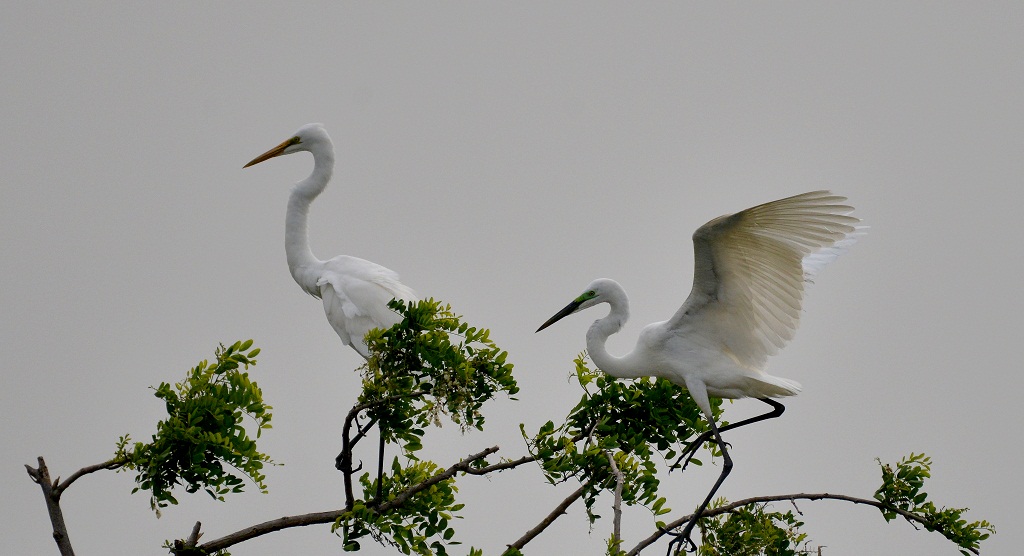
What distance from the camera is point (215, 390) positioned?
600 cm

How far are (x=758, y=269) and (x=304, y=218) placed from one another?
417cm

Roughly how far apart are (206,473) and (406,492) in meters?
1.10

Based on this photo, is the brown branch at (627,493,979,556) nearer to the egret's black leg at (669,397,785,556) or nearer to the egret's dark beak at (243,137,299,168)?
the egret's black leg at (669,397,785,556)

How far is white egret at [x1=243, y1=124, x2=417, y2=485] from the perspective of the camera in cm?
848

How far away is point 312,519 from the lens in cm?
635

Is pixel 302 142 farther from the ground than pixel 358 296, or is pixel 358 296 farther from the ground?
pixel 302 142

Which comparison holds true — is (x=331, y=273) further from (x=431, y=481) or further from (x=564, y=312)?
(x=431, y=481)

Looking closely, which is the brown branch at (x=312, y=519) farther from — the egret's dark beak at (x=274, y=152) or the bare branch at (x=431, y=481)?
the egret's dark beak at (x=274, y=152)

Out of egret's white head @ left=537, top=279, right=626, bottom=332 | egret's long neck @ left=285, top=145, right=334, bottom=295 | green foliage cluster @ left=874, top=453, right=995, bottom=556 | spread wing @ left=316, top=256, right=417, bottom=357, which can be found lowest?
green foliage cluster @ left=874, top=453, right=995, bottom=556

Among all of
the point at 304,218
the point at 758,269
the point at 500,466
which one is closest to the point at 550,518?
the point at 500,466

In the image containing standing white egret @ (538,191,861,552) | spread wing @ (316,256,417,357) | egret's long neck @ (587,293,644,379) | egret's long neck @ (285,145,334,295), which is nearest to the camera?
standing white egret @ (538,191,861,552)

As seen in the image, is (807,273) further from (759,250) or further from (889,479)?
(889,479)

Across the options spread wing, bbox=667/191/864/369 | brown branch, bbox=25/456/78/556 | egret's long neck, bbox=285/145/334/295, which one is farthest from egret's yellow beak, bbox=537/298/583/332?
brown branch, bbox=25/456/78/556

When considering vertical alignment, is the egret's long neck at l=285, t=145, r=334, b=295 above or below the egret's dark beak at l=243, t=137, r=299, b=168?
below
